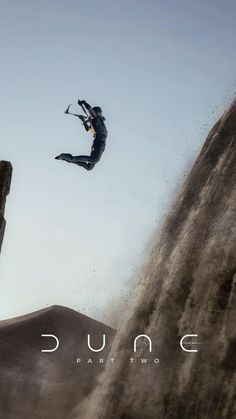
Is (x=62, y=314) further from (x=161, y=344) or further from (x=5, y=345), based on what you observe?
(x=161, y=344)

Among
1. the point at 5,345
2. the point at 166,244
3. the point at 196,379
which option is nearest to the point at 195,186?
the point at 166,244

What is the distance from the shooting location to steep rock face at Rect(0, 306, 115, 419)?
547 inches

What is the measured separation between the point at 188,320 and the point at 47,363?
28.9 ft

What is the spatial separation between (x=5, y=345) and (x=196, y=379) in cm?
1025

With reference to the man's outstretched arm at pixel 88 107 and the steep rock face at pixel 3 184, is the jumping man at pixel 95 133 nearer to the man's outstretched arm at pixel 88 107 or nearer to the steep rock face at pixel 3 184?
the man's outstretched arm at pixel 88 107

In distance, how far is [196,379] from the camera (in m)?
8.27

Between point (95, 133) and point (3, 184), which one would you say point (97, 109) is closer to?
point (95, 133)

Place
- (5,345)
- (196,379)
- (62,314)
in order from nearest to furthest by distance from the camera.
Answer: (196,379)
(5,345)
(62,314)

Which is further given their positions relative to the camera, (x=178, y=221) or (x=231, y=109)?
(x=231, y=109)

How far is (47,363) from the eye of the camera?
51.2ft

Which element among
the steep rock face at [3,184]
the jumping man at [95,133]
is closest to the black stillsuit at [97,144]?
the jumping man at [95,133]

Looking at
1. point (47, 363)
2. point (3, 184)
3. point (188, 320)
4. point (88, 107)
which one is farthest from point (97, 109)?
point (47, 363)

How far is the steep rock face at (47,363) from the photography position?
13.9m

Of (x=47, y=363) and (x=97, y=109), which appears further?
(x=47, y=363)
